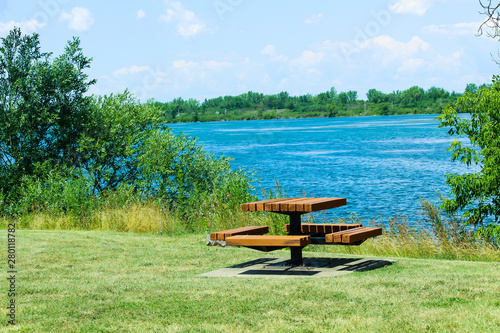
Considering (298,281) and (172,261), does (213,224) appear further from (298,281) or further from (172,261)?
(298,281)

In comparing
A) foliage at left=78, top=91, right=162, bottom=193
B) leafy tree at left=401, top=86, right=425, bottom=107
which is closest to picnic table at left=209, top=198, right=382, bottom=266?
foliage at left=78, top=91, right=162, bottom=193

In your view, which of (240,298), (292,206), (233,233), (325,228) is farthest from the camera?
(325,228)

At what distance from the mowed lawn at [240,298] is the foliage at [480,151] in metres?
2.73

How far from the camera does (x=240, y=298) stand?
6168 millimetres

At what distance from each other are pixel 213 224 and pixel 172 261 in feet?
14.1

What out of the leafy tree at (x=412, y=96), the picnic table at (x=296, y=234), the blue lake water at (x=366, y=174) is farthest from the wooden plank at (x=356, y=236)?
the leafy tree at (x=412, y=96)

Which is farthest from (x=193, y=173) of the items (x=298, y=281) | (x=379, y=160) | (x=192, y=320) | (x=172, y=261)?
(x=379, y=160)

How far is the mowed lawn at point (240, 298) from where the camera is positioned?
17.0ft

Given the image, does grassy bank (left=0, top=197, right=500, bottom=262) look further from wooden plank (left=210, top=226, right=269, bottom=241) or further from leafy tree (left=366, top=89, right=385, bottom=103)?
leafy tree (left=366, top=89, right=385, bottom=103)

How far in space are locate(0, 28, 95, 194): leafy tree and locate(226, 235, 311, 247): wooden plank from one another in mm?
11863

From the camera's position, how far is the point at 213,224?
13445 millimetres

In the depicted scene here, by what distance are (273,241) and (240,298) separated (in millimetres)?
1719

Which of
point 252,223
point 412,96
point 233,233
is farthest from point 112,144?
point 412,96

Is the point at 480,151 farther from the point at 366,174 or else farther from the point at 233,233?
the point at 366,174
